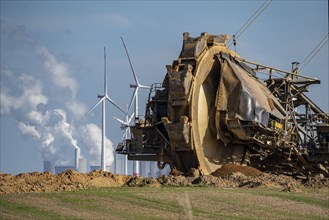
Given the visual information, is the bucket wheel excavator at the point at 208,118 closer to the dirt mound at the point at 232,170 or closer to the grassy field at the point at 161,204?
the dirt mound at the point at 232,170

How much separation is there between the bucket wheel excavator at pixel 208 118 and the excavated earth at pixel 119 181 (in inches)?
99.9

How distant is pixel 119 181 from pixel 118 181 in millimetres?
73

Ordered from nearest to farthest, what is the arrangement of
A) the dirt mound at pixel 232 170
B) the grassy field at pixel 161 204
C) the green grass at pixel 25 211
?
the green grass at pixel 25 211
the grassy field at pixel 161 204
the dirt mound at pixel 232 170

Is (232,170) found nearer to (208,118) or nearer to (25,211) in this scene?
(208,118)

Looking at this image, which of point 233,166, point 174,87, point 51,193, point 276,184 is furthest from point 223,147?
point 51,193

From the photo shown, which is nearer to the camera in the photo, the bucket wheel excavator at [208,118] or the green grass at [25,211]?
the green grass at [25,211]

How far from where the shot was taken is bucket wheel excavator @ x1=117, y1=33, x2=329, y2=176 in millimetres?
35812

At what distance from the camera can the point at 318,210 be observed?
23969 mm

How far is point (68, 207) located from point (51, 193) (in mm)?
3761

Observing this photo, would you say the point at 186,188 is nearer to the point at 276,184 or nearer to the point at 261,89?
the point at 276,184

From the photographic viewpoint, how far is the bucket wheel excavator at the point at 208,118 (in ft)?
117

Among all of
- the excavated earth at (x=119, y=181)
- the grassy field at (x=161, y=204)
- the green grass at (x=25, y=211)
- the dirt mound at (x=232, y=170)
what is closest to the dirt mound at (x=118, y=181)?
the excavated earth at (x=119, y=181)

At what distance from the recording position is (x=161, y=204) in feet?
76.9

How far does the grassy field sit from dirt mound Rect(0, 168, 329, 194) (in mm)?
1733
